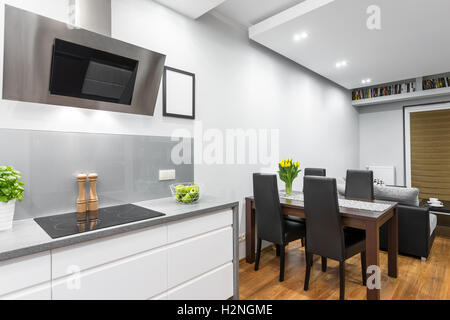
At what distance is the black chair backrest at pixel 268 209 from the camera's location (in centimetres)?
238

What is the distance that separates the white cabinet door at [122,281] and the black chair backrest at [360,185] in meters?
2.33

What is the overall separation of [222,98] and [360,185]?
6.18 ft

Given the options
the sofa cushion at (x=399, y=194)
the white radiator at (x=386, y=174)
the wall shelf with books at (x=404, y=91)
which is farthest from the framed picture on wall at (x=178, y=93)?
the white radiator at (x=386, y=174)

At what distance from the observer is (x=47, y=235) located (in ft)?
3.83

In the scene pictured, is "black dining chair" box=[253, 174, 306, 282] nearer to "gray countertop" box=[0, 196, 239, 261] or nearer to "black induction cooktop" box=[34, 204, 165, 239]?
"gray countertop" box=[0, 196, 239, 261]

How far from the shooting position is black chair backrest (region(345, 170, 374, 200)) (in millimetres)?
2736

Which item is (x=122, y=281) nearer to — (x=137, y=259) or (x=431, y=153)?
(x=137, y=259)

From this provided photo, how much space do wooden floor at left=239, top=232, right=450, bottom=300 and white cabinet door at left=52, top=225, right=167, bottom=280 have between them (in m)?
1.18

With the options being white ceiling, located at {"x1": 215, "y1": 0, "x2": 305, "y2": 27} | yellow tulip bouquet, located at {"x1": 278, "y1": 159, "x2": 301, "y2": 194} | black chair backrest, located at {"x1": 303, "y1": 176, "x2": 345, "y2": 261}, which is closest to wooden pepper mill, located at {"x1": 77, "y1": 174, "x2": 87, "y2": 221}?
black chair backrest, located at {"x1": 303, "y1": 176, "x2": 345, "y2": 261}

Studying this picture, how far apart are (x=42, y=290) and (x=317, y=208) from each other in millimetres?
1931

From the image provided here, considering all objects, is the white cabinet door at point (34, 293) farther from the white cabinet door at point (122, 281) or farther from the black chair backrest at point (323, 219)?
the black chair backrest at point (323, 219)

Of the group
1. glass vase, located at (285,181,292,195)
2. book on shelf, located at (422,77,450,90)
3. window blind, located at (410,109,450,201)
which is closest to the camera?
glass vase, located at (285,181,292,195)
